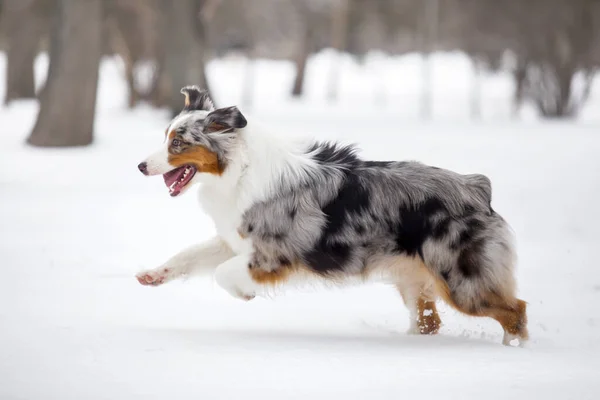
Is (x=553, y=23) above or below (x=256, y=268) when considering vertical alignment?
above

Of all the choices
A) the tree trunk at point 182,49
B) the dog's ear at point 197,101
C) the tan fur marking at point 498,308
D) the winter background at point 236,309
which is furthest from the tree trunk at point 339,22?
the tan fur marking at point 498,308

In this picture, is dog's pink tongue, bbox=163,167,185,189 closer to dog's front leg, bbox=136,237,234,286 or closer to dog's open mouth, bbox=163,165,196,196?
dog's open mouth, bbox=163,165,196,196

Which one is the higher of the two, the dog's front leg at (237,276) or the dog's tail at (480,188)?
the dog's tail at (480,188)

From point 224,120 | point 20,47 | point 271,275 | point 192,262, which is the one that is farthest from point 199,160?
point 20,47

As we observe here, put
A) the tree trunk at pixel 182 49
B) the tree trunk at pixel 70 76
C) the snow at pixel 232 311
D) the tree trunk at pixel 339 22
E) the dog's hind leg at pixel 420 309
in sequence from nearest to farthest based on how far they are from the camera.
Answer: the snow at pixel 232 311 < the dog's hind leg at pixel 420 309 < the tree trunk at pixel 70 76 < the tree trunk at pixel 182 49 < the tree trunk at pixel 339 22

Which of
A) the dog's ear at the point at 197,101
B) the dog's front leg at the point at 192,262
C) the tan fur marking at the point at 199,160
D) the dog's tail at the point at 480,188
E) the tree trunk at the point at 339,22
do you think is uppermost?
the tree trunk at the point at 339,22

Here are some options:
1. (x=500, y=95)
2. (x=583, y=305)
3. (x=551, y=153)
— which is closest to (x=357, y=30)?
(x=500, y=95)

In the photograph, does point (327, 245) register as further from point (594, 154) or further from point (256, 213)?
point (594, 154)

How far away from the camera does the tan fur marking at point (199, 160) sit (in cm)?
600

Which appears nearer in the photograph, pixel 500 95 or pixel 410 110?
pixel 410 110

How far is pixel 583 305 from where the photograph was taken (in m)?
8.10

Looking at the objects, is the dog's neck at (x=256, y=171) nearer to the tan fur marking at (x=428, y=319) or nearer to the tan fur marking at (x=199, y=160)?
the tan fur marking at (x=199, y=160)

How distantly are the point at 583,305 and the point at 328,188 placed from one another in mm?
3145

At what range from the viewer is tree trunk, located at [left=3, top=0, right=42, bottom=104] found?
2701cm
